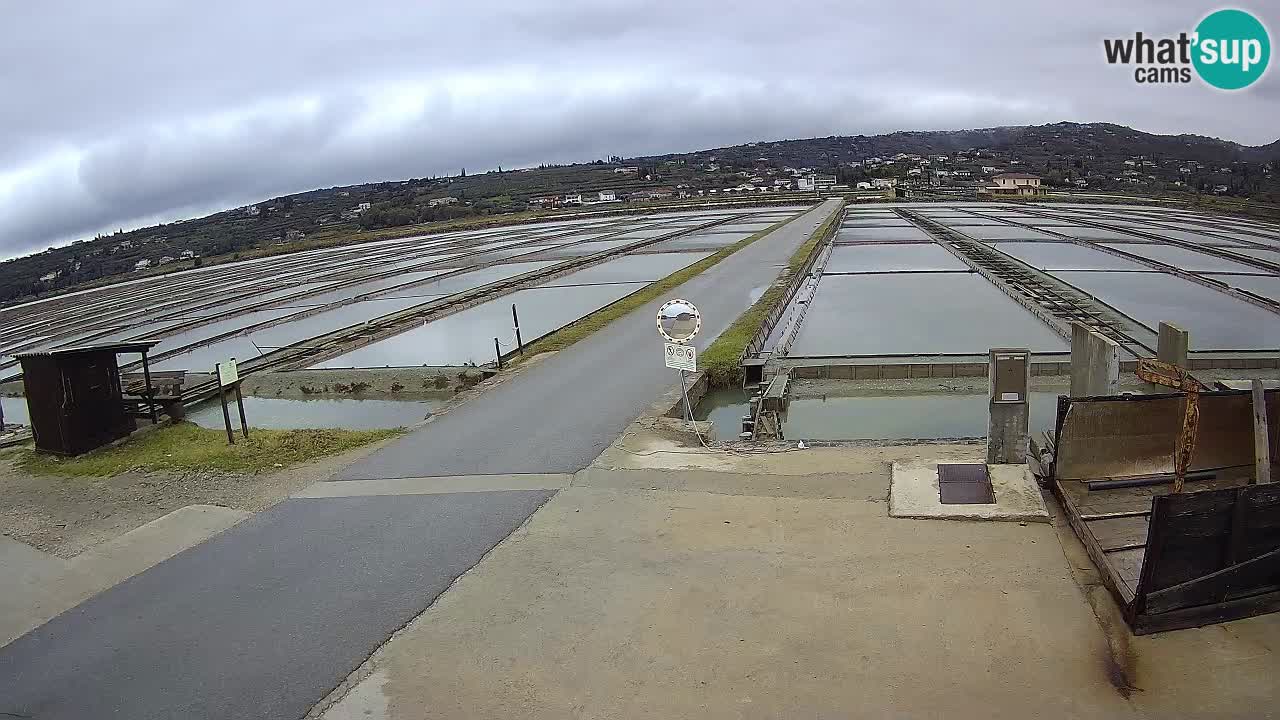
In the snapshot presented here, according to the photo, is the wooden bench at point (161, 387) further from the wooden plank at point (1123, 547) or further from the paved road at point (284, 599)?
the wooden plank at point (1123, 547)

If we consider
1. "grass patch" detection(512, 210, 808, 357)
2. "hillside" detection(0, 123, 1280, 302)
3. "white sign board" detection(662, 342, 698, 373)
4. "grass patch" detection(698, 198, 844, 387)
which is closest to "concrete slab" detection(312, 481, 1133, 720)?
"white sign board" detection(662, 342, 698, 373)

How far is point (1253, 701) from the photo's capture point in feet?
13.2

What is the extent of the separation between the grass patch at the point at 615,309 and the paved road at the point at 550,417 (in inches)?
18.2

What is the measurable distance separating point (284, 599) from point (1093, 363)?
7.61 metres

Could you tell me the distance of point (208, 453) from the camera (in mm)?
9930

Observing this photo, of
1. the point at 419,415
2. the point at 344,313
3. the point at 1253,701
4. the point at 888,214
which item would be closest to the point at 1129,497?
the point at 1253,701

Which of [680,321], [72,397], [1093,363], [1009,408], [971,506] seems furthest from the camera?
[72,397]

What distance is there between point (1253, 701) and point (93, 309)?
1465 inches

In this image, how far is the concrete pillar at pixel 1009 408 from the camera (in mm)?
7035

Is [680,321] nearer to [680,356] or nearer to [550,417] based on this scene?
[680,356]

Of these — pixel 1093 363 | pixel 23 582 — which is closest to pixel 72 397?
pixel 23 582

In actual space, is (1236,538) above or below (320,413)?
above

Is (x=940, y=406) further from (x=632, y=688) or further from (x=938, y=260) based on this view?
(x=938, y=260)

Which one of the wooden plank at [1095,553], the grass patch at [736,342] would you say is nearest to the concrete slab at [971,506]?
the wooden plank at [1095,553]
